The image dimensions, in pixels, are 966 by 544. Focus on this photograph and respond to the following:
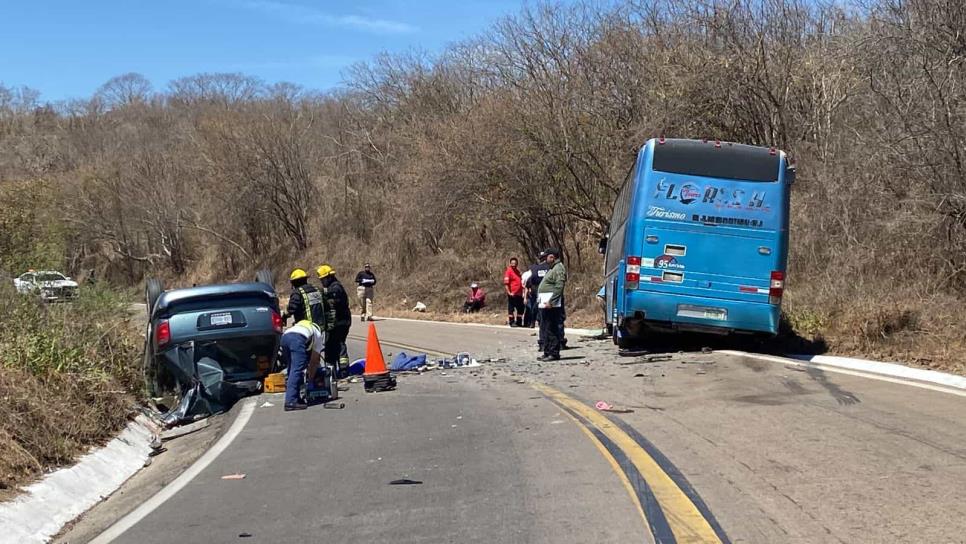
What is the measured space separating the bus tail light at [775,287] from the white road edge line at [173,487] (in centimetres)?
808

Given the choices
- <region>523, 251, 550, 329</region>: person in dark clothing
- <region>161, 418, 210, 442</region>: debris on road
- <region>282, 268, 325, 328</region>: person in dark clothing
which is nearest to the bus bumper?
<region>282, 268, 325, 328</region>: person in dark clothing

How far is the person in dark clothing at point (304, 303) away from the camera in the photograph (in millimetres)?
11725

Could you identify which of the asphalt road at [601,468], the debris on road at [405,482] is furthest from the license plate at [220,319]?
the debris on road at [405,482]

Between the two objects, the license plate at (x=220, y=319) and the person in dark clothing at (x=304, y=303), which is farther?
the license plate at (x=220, y=319)

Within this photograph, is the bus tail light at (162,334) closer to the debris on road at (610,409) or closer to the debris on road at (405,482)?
the debris on road at (610,409)

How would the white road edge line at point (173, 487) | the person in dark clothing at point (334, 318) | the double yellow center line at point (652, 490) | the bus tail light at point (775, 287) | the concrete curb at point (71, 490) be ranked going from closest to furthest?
the double yellow center line at point (652, 490) < the white road edge line at point (173, 487) < the concrete curb at point (71, 490) < the person in dark clothing at point (334, 318) < the bus tail light at point (775, 287)

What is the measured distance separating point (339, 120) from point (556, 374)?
134 ft

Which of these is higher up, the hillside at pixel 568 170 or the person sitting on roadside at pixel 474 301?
the hillside at pixel 568 170

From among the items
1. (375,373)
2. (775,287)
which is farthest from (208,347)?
(775,287)

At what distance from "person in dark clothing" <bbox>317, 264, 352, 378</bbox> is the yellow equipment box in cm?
122

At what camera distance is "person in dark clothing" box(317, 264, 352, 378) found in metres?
13.2

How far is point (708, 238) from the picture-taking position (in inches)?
567

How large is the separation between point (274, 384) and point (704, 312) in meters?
6.71

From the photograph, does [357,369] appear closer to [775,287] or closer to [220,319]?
[220,319]
